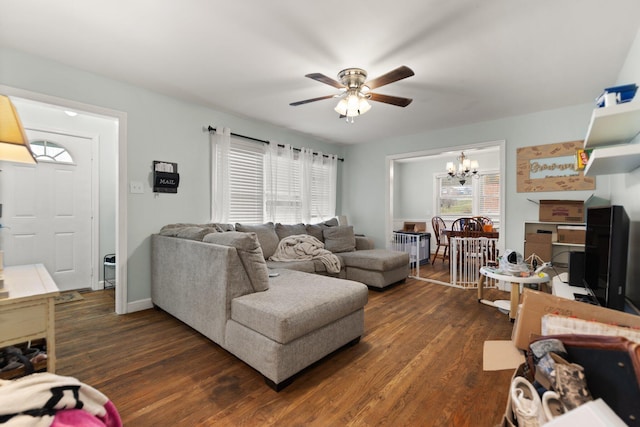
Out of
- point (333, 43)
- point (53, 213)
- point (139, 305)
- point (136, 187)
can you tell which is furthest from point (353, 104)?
point (53, 213)

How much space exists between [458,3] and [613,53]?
5.35ft

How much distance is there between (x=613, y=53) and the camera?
228 cm

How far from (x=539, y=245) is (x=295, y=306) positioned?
10.8 feet

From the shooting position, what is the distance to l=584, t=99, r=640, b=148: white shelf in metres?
1.37

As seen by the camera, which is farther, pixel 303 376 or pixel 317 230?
pixel 317 230

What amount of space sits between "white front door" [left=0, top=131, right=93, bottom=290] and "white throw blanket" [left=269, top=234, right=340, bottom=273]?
2641mm

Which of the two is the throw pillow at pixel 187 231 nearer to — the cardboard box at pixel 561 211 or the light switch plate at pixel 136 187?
the light switch plate at pixel 136 187

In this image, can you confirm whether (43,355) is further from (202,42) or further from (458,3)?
(458,3)

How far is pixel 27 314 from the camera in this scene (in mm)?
1409

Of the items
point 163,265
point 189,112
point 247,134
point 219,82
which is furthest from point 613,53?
point 163,265

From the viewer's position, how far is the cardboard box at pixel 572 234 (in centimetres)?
314

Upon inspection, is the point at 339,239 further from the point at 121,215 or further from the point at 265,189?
the point at 121,215

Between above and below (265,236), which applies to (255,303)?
below

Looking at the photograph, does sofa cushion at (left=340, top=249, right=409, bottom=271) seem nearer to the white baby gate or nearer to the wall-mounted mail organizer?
the white baby gate
